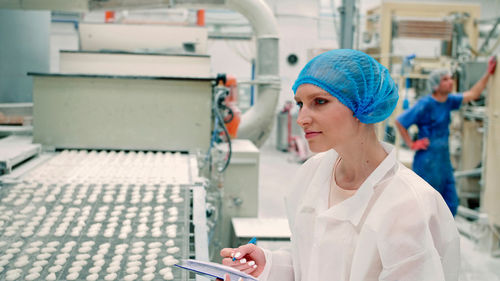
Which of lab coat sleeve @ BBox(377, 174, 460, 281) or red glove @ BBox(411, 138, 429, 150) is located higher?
lab coat sleeve @ BBox(377, 174, 460, 281)

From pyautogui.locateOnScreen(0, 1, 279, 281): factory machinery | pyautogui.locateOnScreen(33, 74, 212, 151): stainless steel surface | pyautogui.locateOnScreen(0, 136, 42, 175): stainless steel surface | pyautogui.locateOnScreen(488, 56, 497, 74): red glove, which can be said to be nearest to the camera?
pyautogui.locateOnScreen(0, 1, 279, 281): factory machinery

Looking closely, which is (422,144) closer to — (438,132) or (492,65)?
(438,132)

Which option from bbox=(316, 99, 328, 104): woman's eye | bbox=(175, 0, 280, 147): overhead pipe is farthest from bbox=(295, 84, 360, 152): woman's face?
bbox=(175, 0, 280, 147): overhead pipe

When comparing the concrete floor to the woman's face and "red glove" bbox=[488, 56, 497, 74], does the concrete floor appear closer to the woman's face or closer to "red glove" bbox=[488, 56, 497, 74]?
the woman's face

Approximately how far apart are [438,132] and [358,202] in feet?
7.49

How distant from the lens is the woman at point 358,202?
762 mm

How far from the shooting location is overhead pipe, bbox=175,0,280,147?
276 cm

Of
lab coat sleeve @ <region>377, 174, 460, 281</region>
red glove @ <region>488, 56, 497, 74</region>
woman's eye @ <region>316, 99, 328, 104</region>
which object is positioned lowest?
lab coat sleeve @ <region>377, 174, 460, 281</region>

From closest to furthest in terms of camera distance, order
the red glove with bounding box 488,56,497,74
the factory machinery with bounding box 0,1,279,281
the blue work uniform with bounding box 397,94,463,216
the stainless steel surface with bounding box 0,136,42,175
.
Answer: the factory machinery with bounding box 0,1,279,281 < the stainless steel surface with bounding box 0,136,42,175 < the blue work uniform with bounding box 397,94,463,216 < the red glove with bounding box 488,56,497,74

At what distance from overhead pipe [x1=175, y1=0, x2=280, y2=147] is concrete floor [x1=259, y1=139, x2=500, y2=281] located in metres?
0.78

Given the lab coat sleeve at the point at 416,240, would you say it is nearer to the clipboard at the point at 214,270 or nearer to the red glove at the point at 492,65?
the clipboard at the point at 214,270

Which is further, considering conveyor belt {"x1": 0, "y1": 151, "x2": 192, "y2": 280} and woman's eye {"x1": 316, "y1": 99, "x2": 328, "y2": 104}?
conveyor belt {"x1": 0, "y1": 151, "x2": 192, "y2": 280}

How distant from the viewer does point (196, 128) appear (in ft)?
7.16

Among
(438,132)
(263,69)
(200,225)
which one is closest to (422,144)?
(438,132)
